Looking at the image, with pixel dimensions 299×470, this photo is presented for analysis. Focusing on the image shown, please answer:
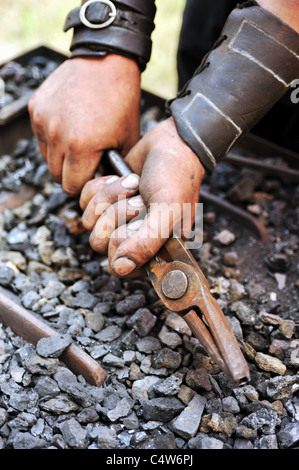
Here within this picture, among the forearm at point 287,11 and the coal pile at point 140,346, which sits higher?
the forearm at point 287,11

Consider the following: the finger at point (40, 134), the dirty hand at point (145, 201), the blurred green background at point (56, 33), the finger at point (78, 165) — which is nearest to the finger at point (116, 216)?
the dirty hand at point (145, 201)

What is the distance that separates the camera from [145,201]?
1.84 m

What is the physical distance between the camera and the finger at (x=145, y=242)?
5.58 ft

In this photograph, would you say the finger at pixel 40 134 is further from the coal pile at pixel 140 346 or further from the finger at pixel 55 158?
the coal pile at pixel 140 346

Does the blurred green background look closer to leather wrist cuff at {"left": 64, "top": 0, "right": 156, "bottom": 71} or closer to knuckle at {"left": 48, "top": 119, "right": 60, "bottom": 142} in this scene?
leather wrist cuff at {"left": 64, "top": 0, "right": 156, "bottom": 71}

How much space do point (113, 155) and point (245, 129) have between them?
0.58 metres

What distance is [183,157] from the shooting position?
75.9 inches

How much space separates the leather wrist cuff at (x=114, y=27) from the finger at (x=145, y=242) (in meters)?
0.87

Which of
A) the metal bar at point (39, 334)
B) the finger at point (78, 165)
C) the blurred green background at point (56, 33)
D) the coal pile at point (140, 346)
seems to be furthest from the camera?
the blurred green background at point (56, 33)

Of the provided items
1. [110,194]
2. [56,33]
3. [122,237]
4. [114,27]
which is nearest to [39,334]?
[122,237]

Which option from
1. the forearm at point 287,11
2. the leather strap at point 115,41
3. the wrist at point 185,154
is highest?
the forearm at point 287,11

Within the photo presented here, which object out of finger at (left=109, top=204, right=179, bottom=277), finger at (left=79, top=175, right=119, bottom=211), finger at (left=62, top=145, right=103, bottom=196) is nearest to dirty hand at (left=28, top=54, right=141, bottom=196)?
finger at (left=62, top=145, right=103, bottom=196)

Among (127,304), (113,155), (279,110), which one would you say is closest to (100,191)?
(113,155)

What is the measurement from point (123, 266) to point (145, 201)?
0.28 m
